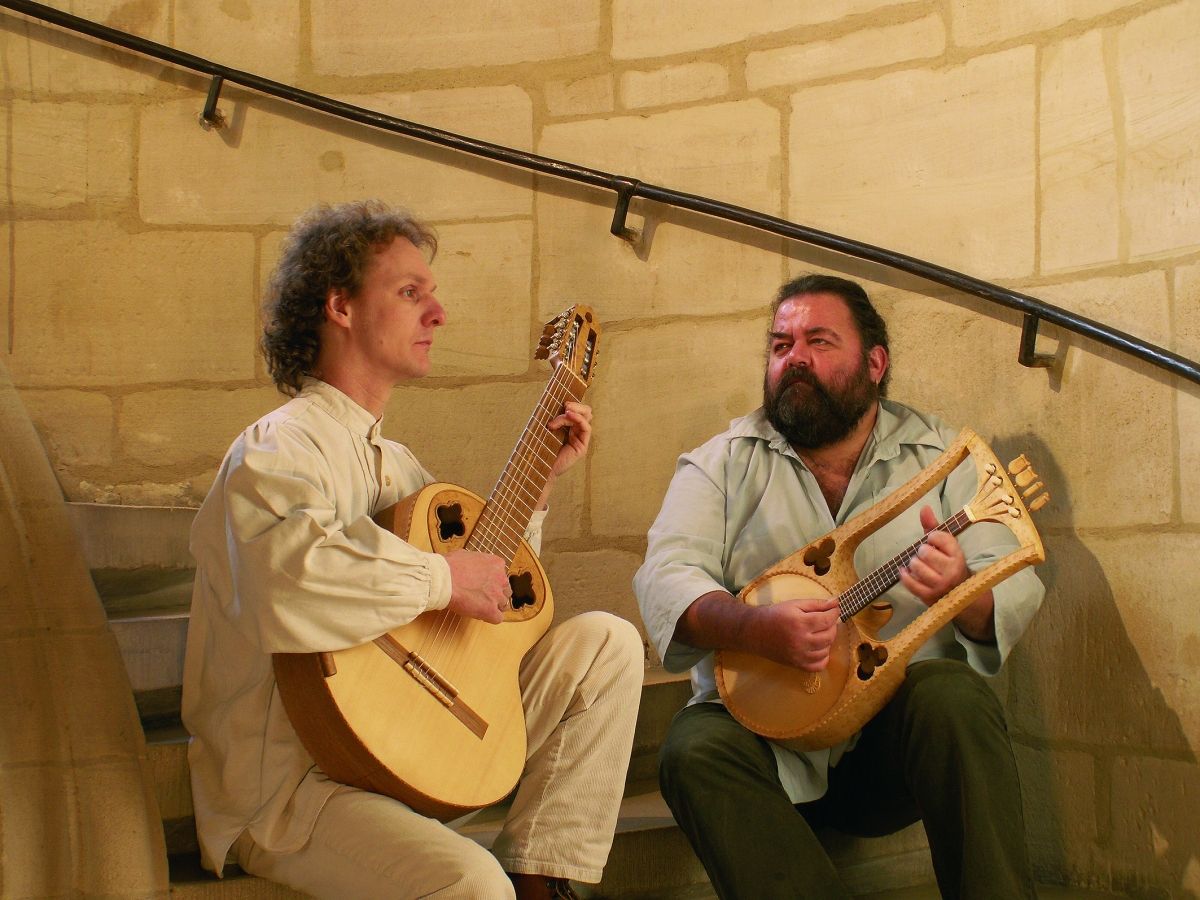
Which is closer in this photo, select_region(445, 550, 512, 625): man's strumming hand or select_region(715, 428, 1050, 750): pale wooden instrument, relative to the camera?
select_region(445, 550, 512, 625): man's strumming hand

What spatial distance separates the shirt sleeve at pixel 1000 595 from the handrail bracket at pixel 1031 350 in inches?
22.6

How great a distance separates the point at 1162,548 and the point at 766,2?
1.92 metres

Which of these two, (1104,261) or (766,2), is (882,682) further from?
(766,2)

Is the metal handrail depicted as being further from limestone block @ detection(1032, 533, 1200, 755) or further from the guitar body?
the guitar body

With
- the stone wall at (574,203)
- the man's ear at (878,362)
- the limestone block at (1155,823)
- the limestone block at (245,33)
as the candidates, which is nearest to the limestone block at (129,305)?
the stone wall at (574,203)

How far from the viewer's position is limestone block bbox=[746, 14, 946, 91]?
2.89 meters

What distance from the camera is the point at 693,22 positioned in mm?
3182

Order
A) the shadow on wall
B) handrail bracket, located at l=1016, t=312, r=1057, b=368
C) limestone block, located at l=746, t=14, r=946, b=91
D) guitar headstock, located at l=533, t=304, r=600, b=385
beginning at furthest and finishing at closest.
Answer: limestone block, located at l=746, t=14, r=946, b=91 → handrail bracket, located at l=1016, t=312, r=1057, b=368 → the shadow on wall → guitar headstock, located at l=533, t=304, r=600, b=385

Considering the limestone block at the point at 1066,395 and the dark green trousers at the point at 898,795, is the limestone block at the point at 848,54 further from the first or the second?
the dark green trousers at the point at 898,795

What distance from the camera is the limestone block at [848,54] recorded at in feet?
9.48

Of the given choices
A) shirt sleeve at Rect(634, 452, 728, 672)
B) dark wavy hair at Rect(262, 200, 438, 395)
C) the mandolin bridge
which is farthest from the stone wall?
the mandolin bridge

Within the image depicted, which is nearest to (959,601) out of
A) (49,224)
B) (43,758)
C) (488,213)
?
(43,758)

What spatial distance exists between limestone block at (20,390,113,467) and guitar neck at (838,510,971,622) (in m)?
2.32

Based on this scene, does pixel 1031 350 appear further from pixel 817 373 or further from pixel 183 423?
pixel 183 423
